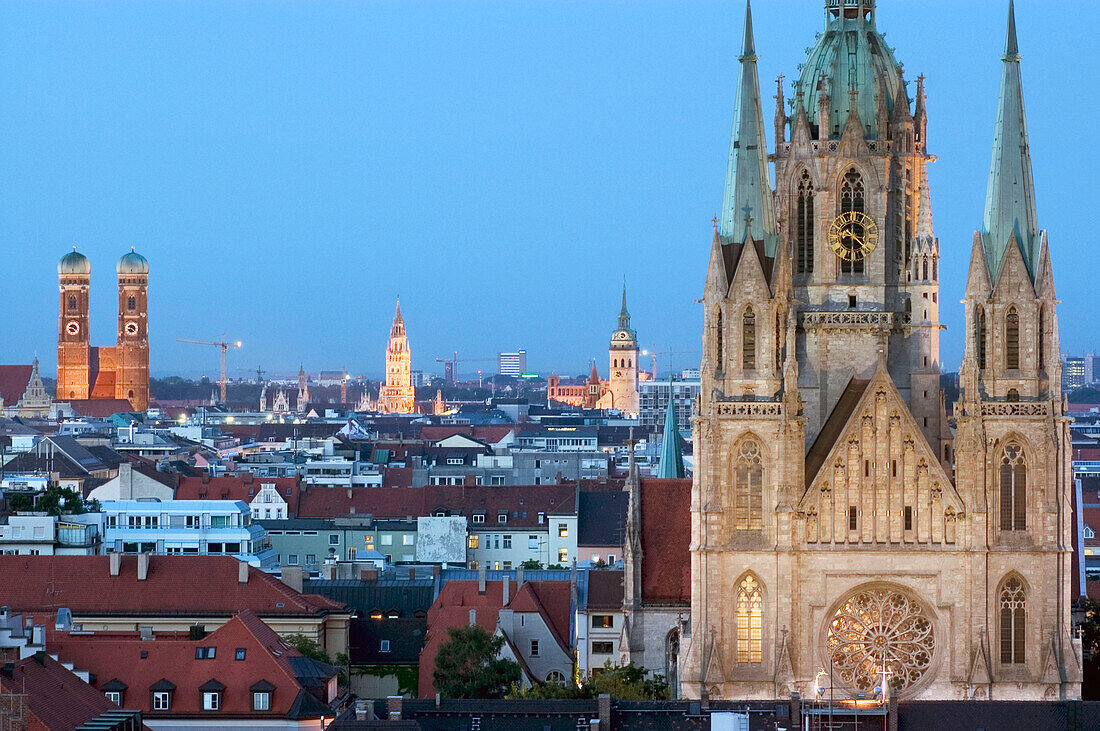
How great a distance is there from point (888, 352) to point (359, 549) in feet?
245

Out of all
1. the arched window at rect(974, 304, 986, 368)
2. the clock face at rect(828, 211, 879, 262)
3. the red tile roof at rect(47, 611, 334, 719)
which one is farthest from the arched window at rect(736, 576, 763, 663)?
the red tile roof at rect(47, 611, 334, 719)

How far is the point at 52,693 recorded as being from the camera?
266 ft

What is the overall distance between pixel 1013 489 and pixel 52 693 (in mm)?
31325

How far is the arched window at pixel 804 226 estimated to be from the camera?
306ft

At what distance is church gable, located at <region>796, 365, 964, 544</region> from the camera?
289ft

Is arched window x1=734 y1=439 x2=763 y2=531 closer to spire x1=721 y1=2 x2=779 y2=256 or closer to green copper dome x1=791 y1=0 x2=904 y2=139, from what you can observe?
spire x1=721 y1=2 x2=779 y2=256

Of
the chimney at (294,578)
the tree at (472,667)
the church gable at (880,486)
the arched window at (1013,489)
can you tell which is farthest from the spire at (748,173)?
the chimney at (294,578)

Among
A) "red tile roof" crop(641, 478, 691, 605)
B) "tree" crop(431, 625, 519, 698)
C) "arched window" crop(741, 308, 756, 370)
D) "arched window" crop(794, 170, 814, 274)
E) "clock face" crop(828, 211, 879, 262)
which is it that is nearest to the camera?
"arched window" crop(741, 308, 756, 370)

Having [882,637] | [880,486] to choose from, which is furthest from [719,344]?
[882,637]

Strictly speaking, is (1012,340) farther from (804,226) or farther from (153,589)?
(153,589)

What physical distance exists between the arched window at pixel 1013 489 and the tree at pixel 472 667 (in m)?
22.6

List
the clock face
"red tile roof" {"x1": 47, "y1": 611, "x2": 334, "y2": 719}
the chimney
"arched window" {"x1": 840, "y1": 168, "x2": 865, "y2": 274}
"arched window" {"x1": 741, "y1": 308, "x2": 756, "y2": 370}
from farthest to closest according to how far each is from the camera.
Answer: the chimney, "arched window" {"x1": 840, "y1": 168, "x2": 865, "y2": 274}, the clock face, "red tile roof" {"x1": 47, "y1": 611, "x2": 334, "y2": 719}, "arched window" {"x1": 741, "y1": 308, "x2": 756, "y2": 370}

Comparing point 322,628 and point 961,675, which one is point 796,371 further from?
point 322,628

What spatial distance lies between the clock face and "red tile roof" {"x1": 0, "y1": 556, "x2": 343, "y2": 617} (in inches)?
1248
